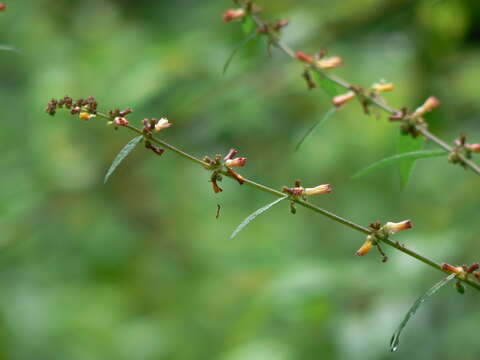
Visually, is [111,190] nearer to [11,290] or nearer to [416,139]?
[11,290]

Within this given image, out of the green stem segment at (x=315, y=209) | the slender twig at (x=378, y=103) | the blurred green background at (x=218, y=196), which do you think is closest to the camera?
the green stem segment at (x=315, y=209)

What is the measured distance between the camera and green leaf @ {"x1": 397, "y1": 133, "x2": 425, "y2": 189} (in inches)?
36.7

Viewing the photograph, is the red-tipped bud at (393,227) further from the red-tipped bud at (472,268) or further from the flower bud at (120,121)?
the flower bud at (120,121)

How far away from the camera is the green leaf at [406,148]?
3.06 ft

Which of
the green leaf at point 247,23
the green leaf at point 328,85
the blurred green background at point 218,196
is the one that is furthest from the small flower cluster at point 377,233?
the blurred green background at point 218,196

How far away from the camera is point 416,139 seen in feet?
3.08

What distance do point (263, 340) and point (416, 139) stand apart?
1183 mm

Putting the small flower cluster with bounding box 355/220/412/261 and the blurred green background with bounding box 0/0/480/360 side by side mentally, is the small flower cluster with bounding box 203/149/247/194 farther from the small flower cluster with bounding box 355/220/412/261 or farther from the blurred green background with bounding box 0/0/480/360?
the blurred green background with bounding box 0/0/480/360

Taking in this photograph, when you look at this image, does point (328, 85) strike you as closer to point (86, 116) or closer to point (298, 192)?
point (298, 192)

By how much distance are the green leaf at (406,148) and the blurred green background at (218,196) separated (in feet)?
2.87

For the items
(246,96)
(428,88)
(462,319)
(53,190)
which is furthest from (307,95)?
(462,319)

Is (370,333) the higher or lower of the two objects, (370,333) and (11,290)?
the lower

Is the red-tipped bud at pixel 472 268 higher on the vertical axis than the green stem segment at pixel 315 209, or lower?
lower

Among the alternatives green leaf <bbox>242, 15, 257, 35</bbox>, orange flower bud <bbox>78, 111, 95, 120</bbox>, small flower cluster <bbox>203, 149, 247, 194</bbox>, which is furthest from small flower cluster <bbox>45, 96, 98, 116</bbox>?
green leaf <bbox>242, 15, 257, 35</bbox>
